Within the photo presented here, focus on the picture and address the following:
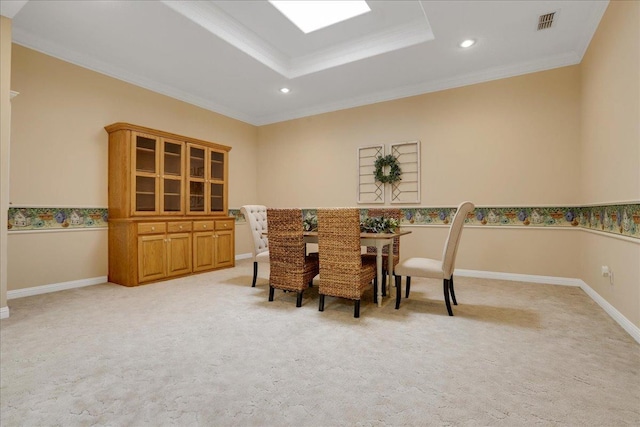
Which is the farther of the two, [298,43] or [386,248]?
[298,43]

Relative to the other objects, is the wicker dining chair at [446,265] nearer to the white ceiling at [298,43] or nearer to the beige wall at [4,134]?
the white ceiling at [298,43]

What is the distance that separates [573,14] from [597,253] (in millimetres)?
2385

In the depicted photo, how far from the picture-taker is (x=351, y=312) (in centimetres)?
272

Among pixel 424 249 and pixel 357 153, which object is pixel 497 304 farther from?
pixel 357 153

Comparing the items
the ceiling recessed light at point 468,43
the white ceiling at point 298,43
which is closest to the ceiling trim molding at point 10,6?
the white ceiling at point 298,43

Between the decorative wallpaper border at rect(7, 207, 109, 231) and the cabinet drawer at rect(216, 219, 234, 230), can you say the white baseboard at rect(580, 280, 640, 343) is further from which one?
the decorative wallpaper border at rect(7, 207, 109, 231)

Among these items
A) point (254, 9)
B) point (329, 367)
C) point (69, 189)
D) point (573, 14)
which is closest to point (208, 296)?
point (329, 367)

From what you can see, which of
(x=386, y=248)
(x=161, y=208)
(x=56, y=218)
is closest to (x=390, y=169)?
(x=386, y=248)

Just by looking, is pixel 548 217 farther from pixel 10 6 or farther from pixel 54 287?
pixel 54 287

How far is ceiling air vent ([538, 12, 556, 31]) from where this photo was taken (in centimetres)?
299

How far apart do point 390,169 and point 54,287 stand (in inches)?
184

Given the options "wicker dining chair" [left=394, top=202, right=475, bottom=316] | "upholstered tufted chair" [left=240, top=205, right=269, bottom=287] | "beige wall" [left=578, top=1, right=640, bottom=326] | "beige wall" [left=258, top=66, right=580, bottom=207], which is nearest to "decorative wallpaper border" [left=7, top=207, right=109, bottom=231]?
"upholstered tufted chair" [left=240, top=205, right=269, bottom=287]

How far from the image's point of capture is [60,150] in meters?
3.52

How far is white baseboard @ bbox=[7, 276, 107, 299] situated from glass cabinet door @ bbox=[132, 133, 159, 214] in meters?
1.04
